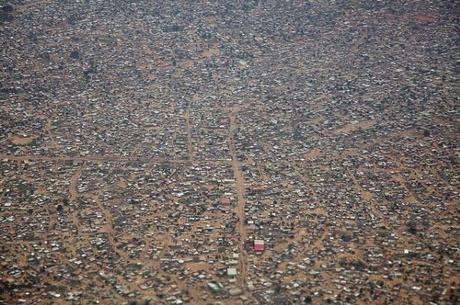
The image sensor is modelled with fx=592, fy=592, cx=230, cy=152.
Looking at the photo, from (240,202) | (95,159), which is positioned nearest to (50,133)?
(95,159)

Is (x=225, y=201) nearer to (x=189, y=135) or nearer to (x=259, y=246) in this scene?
(x=259, y=246)

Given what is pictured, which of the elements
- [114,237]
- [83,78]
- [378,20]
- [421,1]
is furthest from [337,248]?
[421,1]

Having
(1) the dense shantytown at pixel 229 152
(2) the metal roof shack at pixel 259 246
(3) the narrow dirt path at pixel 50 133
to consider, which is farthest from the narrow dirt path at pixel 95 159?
(2) the metal roof shack at pixel 259 246

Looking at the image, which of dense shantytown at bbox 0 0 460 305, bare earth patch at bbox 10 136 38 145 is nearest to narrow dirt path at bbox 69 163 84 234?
dense shantytown at bbox 0 0 460 305

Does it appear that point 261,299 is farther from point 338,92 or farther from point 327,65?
point 327,65

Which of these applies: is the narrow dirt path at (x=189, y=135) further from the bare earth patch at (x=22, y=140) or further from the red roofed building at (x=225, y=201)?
the bare earth patch at (x=22, y=140)
